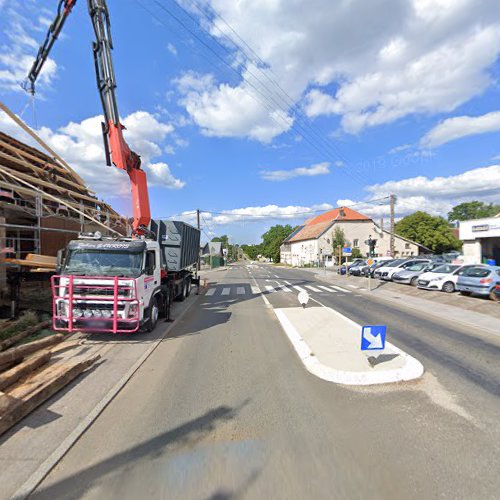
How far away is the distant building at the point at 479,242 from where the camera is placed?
28672mm

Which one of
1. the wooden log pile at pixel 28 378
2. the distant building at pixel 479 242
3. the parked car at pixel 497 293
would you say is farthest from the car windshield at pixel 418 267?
the wooden log pile at pixel 28 378

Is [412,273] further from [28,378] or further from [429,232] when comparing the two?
[429,232]

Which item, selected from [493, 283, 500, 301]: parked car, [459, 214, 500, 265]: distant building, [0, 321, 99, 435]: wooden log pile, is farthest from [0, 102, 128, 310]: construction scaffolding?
[459, 214, 500, 265]: distant building

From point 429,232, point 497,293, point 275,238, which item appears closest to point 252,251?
point 275,238

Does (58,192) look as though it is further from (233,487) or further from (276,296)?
(233,487)

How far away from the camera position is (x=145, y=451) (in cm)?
355

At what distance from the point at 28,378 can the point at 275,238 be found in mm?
99519

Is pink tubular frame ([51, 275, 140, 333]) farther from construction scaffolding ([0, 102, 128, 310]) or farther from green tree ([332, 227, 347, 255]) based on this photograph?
green tree ([332, 227, 347, 255])

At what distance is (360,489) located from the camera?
2963 mm

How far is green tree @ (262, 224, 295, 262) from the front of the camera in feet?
324

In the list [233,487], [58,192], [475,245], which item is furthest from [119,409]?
[475,245]

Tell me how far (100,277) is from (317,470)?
21.3ft

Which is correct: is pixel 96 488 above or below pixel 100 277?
below

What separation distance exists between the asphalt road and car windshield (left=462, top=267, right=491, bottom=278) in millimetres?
10247
